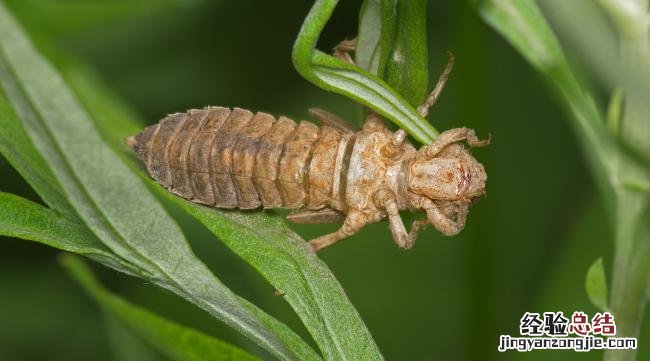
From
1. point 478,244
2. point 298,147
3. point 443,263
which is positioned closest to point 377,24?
point 298,147

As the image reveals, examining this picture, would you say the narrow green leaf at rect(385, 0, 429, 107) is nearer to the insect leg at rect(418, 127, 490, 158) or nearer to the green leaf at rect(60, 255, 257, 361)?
the insect leg at rect(418, 127, 490, 158)

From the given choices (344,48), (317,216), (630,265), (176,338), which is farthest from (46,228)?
(630,265)

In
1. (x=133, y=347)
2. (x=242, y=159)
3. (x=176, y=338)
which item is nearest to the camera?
(x=176, y=338)

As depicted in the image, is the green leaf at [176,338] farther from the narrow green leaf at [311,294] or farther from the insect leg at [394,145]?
the insect leg at [394,145]

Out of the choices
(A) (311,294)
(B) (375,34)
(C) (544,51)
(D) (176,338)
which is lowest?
(D) (176,338)

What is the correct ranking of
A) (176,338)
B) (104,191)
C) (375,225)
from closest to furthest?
1. (104,191)
2. (176,338)
3. (375,225)

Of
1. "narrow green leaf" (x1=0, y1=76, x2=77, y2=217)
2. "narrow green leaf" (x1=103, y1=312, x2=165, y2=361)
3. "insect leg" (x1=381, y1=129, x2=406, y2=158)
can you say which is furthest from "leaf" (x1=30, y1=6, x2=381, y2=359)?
"narrow green leaf" (x1=103, y1=312, x2=165, y2=361)

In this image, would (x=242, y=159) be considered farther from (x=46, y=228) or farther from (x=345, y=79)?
(x=46, y=228)
